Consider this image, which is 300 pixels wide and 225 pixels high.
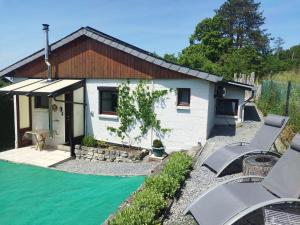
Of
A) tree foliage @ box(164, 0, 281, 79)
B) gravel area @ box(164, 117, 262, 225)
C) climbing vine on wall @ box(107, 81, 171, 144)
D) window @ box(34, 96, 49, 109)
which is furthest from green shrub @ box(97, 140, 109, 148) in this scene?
tree foliage @ box(164, 0, 281, 79)

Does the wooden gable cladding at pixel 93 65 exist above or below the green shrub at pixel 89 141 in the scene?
above

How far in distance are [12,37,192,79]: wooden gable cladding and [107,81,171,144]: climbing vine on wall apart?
0.87 metres

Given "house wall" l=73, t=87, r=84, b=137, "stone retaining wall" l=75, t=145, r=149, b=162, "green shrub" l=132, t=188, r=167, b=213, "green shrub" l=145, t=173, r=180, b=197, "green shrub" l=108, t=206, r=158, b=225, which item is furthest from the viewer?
"house wall" l=73, t=87, r=84, b=137

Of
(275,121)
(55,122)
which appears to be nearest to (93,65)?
(55,122)

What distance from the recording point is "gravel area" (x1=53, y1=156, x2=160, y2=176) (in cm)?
1432

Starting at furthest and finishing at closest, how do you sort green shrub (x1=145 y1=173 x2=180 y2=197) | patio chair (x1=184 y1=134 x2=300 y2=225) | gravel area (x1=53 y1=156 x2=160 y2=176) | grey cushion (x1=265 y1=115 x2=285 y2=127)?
1. gravel area (x1=53 y1=156 x2=160 y2=176)
2. grey cushion (x1=265 y1=115 x2=285 y2=127)
3. green shrub (x1=145 y1=173 x2=180 y2=197)
4. patio chair (x1=184 y1=134 x2=300 y2=225)

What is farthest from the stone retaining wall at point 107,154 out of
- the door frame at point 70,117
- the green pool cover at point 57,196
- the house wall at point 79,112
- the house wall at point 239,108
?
the house wall at point 239,108

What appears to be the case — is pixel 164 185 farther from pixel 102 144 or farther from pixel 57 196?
pixel 102 144

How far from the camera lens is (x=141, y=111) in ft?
55.0

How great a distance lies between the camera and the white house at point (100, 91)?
15758 mm

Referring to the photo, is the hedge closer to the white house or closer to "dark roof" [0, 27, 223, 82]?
the white house

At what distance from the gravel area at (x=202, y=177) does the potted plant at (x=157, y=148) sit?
2.71 m

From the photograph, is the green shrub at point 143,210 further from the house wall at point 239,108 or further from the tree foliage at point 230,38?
the tree foliage at point 230,38

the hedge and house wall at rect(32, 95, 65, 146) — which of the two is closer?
the hedge
